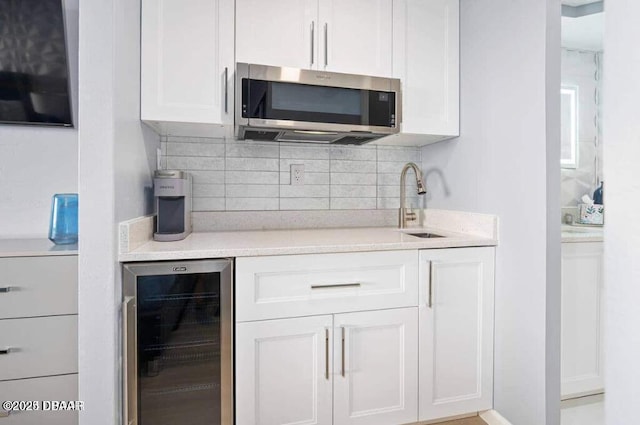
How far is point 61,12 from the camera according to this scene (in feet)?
5.33

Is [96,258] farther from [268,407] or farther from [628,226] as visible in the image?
[628,226]

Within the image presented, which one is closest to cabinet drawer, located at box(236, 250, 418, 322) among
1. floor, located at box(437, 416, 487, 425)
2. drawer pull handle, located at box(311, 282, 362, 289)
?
drawer pull handle, located at box(311, 282, 362, 289)

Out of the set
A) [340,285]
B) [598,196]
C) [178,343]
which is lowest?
[178,343]

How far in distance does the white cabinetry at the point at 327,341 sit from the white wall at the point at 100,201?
0.46 meters

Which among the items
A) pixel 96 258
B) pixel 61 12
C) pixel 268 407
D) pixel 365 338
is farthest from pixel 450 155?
pixel 61 12

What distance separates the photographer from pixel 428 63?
1921 mm

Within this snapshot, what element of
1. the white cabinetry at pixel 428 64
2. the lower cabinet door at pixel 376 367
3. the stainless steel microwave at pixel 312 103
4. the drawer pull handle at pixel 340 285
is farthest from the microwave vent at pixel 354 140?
the lower cabinet door at pixel 376 367

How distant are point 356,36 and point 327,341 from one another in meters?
1.53

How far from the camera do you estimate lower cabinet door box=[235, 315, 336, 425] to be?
1412 millimetres

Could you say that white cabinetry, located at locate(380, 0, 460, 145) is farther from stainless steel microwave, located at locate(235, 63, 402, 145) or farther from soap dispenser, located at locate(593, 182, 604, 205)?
soap dispenser, located at locate(593, 182, 604, 205)

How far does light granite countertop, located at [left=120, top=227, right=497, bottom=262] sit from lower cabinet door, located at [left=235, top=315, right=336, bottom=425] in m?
0.30

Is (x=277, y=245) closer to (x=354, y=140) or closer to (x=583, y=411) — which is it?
(x=354, y=140)

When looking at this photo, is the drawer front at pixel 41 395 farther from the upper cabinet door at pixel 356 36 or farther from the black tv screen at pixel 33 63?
the upper cabinet door at pixel 356 36

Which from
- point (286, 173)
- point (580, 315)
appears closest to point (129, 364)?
point (286, 173)
